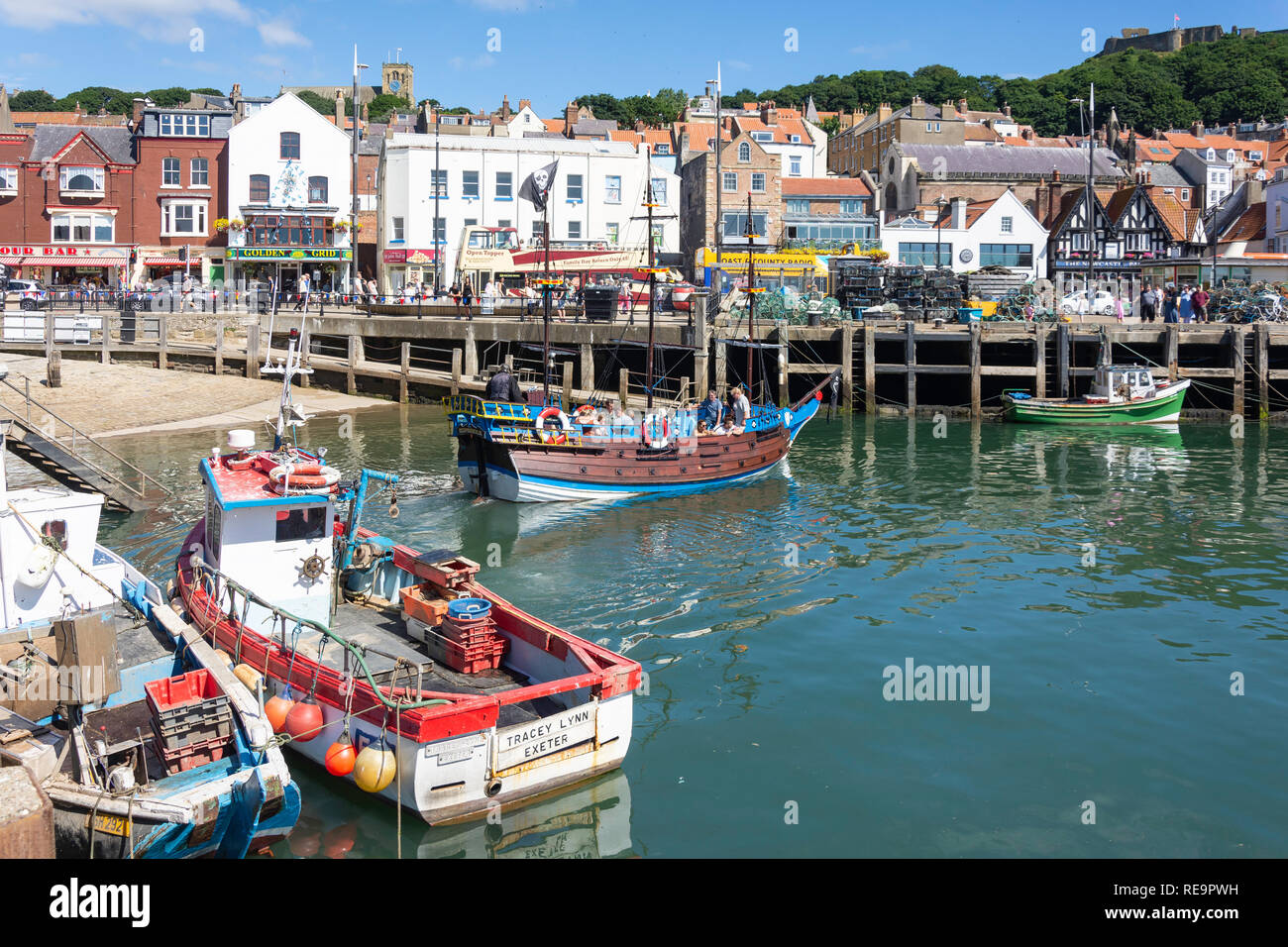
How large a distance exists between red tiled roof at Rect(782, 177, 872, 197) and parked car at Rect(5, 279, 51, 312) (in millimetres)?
42567

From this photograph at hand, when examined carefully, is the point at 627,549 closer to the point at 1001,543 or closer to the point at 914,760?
the point at 1001,543

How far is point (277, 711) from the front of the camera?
12.3 m

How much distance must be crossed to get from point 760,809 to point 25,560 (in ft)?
31.5

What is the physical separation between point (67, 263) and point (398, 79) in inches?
3499

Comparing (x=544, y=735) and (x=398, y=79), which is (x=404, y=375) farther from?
(x=398, y=79)

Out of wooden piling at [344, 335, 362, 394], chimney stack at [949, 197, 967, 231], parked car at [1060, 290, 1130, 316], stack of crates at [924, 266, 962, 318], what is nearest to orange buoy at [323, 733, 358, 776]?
wooden piling at [344, 335, 362, 394]

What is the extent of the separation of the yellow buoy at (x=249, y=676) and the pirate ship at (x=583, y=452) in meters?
13.6

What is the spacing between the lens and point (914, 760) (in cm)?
1257

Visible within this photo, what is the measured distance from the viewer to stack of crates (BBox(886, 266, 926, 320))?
165 feet

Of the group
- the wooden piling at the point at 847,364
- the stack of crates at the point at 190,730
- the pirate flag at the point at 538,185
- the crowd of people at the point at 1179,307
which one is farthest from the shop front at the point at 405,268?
the stack of crates at the point at 190,730

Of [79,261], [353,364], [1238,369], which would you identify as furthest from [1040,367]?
[79,261]

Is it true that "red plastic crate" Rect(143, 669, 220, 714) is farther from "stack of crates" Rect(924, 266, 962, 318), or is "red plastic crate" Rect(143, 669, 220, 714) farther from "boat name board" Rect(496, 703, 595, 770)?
"stack of crates" Rect(924, 266, 962, 318)

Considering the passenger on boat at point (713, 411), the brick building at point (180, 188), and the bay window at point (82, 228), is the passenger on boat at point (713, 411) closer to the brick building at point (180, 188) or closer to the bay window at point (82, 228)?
the brick building at point (180, 188)
